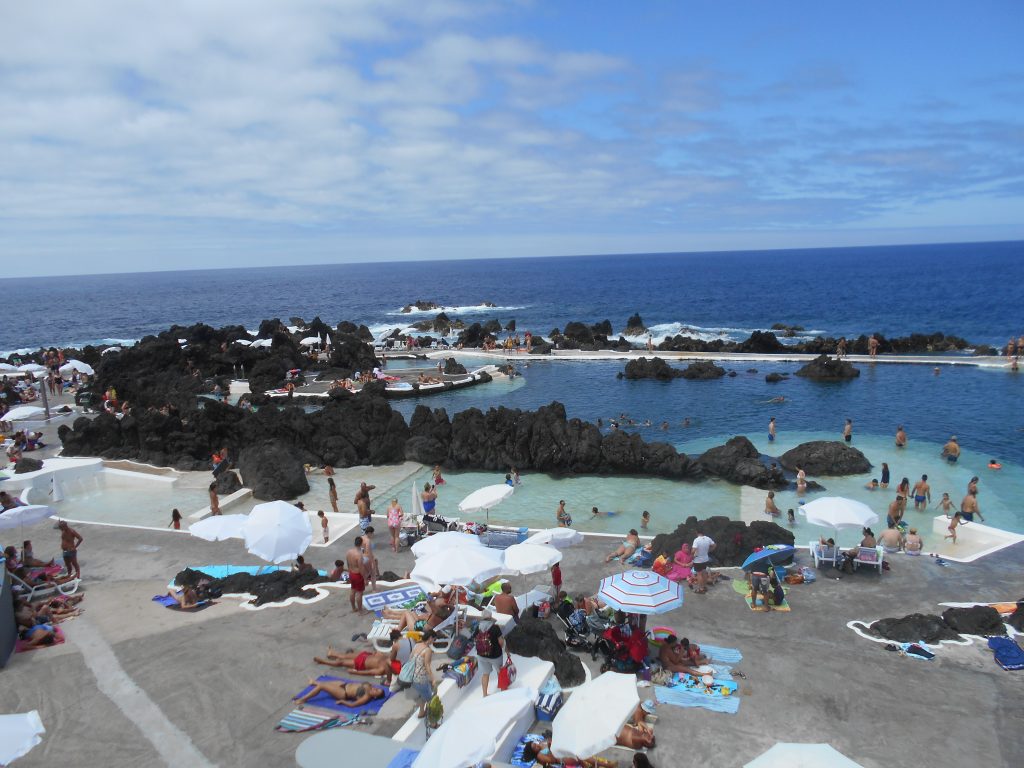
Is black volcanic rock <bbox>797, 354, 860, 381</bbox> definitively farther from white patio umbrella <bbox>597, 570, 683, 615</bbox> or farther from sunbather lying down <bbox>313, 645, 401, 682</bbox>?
sunbather lying down <bbox>313, 645, 401, 682</bbox>

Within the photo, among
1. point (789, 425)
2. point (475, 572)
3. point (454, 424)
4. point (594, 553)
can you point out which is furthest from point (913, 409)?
point (475, 572)

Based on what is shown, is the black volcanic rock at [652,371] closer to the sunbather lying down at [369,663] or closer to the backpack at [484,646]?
the sunbather lying down at [369,663]

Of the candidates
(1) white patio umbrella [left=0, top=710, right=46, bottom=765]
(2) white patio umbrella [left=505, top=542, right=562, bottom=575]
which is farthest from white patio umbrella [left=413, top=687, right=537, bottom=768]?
(1) white patio umbrella [left=0, top=710, right=46, bottom=765]

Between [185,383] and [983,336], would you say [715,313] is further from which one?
[185,383]

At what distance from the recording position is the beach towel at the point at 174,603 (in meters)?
13.3

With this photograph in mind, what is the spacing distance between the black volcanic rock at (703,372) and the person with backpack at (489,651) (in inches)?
1535

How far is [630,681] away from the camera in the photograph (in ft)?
28.7

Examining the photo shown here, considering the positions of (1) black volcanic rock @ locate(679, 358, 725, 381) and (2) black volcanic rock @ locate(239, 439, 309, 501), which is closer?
(2) black volcanic rock @ locate(239, 439, 309, 501)

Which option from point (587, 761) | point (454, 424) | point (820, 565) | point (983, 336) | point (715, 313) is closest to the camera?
point (587, 761)

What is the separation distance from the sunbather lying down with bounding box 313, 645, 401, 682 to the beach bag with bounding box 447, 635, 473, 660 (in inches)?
37.6

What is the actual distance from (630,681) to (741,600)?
18.9 feet

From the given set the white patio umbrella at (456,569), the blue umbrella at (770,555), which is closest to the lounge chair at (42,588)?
the white patio umbrella at (456,569)

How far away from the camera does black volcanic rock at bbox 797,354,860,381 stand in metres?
44.7

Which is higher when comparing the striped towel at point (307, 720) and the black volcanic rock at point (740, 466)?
the striped towel at point (307, 720)
